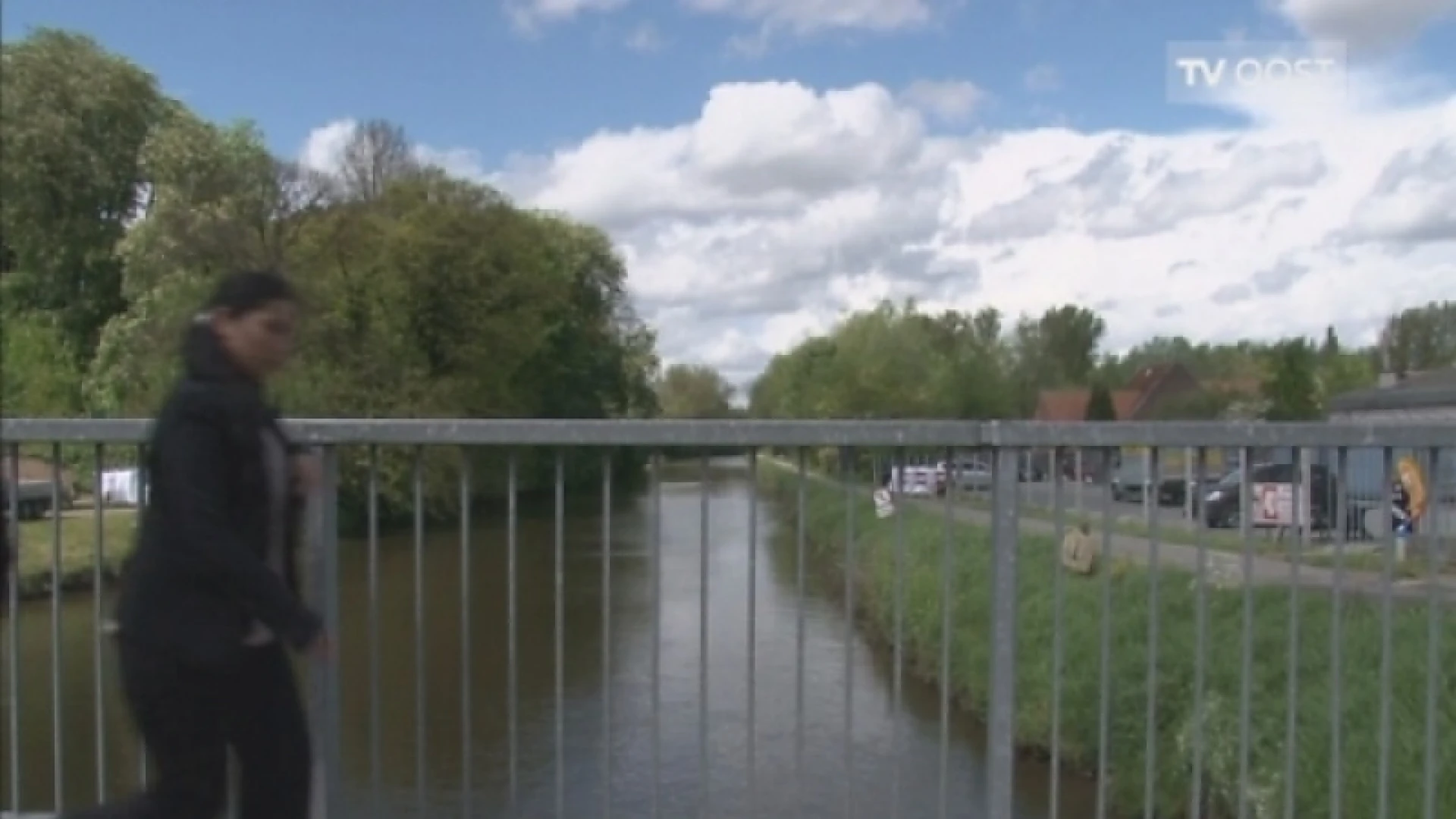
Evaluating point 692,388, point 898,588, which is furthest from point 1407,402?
point 692,388

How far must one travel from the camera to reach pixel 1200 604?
390 cm

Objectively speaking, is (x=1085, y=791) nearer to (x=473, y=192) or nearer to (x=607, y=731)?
(x=607, y=731)

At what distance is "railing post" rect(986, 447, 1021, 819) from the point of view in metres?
3.88

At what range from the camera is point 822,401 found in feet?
162

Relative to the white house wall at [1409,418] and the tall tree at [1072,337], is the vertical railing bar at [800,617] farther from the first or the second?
the tall tree at [1072,337]

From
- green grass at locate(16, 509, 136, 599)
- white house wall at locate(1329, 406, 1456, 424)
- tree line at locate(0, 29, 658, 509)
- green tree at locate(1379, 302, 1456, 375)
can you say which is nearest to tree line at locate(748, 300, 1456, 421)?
green tree at locate(1379, 302, 1456, 375)

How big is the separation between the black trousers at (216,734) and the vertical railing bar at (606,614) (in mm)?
848

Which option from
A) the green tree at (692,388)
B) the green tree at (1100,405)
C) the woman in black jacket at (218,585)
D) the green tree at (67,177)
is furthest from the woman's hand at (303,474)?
the green tree at (692,388)

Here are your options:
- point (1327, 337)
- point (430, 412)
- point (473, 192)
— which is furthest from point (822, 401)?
point (1327, 337)

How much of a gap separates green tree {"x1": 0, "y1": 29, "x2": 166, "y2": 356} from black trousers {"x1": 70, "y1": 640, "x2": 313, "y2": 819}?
3624 centimetres

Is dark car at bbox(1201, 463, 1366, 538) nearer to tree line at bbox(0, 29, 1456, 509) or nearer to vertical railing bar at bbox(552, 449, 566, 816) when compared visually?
vertical railing bar at bbox(552, 449, 566, 816)

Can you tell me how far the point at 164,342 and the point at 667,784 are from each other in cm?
2464

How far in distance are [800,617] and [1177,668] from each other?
372 cm

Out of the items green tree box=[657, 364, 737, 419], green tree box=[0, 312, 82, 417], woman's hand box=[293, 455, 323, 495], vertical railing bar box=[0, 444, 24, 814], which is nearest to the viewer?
woman's hand box=[293, 455, 323, 495]
